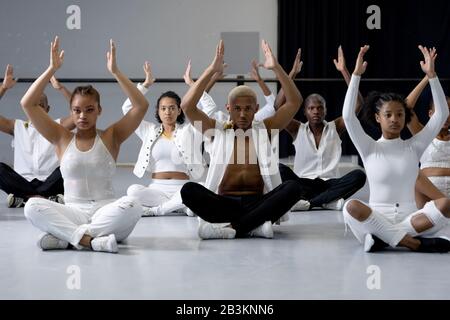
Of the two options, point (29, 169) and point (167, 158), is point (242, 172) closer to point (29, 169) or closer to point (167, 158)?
point (167, 158)

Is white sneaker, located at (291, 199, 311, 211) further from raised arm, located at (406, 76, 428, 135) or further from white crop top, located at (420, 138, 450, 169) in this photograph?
raised arm, located at (406, 76, 428, 135)

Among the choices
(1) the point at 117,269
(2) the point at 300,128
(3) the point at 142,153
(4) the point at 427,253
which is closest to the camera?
(1) the point at 117,269

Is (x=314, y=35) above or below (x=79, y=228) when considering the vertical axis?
above

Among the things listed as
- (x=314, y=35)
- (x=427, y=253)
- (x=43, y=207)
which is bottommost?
(x=427, y=253)

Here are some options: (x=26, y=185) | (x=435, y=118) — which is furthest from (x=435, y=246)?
(x=26, y=185)

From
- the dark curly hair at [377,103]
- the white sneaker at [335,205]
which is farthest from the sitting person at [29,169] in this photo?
the dark curly hair at [377,103]

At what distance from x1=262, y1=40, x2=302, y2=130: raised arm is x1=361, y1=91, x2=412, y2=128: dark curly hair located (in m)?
0.36

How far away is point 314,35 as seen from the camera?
25.8ft

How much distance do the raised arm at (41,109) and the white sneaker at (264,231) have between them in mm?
1054

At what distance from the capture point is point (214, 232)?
12.6 ft

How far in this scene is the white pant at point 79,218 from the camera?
11.4 feet
